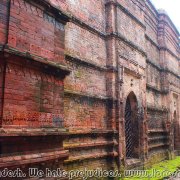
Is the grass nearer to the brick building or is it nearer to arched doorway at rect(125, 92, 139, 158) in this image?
the brick building

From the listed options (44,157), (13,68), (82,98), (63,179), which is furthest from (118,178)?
(13,68)

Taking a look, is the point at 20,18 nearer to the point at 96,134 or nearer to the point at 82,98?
the point at 82,98

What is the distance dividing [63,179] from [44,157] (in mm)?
683

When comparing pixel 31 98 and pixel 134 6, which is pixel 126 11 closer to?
pixel 134 6

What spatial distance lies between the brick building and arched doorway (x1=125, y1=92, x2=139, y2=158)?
0.12 feet

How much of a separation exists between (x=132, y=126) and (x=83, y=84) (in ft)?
11.9

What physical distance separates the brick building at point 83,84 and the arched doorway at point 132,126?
4 centimetres

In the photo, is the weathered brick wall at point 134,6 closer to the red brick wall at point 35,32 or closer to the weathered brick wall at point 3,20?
the red brick wall at point 35,32

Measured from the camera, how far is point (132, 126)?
31.4 ft

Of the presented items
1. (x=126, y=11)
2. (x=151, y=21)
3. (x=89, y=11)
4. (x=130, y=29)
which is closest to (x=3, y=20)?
(x=89, y=11)

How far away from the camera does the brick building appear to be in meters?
3.85

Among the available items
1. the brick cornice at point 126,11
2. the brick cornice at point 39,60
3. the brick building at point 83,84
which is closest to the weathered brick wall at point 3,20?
the brick building at point 83,84

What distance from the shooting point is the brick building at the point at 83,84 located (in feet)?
12.6

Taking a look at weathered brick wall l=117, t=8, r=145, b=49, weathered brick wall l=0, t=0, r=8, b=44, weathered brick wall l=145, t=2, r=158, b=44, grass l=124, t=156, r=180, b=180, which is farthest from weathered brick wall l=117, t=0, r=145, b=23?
grass l=124, t=156, r=180, b=180
